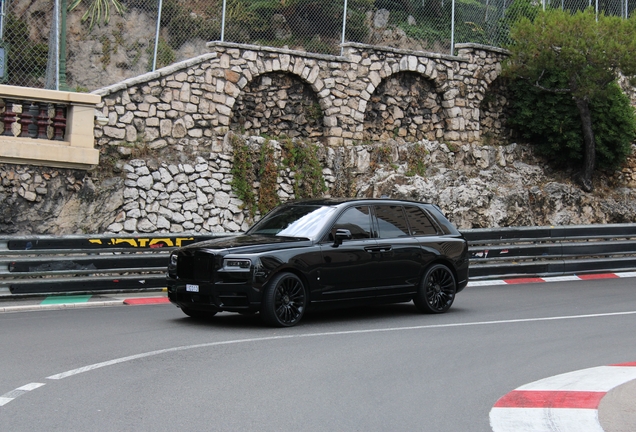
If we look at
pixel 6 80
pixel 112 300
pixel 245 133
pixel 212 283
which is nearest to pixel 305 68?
pixel 245 133

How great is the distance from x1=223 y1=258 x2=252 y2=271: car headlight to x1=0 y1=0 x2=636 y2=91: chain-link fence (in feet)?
30.6

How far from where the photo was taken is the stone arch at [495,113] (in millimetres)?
25250

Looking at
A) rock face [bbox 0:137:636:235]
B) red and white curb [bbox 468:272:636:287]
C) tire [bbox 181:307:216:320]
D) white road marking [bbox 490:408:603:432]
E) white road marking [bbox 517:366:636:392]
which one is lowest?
white road marking [bbox 490:408:603:432]

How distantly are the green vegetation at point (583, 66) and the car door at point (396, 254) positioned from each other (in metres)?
12.4

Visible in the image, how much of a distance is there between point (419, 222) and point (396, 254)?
0.91 metres

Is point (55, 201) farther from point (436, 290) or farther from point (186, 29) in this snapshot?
point (436, 290)

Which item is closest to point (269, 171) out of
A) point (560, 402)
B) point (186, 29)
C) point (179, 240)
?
point (186, 29)

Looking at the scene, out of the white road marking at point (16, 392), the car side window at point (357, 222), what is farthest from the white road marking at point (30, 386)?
the car side window at point (357, 222)

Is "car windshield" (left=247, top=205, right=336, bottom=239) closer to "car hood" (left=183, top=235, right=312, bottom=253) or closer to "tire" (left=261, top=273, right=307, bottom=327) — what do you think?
"car hood" (left=183, top=235, right=312, bottom=253)

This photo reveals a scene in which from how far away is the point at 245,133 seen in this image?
21297 millimetres

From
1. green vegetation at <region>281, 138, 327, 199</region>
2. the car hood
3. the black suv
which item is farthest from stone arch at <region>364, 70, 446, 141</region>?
the car hood

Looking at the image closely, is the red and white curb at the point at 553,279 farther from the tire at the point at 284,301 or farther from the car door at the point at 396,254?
the tire at the point at 284,301

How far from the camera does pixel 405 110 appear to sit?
23938 millimetres

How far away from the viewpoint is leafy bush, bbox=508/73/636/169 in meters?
24.6
